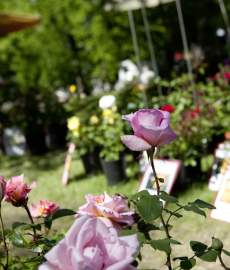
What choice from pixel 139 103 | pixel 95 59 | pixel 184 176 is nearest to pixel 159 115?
pixel 184 176

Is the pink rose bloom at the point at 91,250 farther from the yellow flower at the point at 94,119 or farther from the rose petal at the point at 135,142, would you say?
the yellow flower at the point at 94,119

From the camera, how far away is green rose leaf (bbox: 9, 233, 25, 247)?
0.80 meters

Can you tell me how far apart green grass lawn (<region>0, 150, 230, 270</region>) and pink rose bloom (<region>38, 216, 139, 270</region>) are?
1.29m

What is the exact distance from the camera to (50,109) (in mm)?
5926

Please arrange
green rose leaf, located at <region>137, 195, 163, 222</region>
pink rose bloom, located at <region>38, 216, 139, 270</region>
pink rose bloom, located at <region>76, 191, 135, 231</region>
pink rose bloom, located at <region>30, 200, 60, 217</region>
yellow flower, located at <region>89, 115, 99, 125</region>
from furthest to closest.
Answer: yellow flower, located at <region>89, 115, 99, 125</region>
pink rose bloom, located at <region>30, 200, 60, 217</region>
pink rose bloom, located at <region>76, 191, 135, 231</region>
green rose leaf, located at <region>137, 195, 163, 222</region>
pink rose bloom, located at <region>38, 216, 139, 270</region>

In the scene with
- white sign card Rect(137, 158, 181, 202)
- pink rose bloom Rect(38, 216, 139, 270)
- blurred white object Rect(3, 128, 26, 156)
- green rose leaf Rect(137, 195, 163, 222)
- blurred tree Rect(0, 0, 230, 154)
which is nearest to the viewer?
pink rose bloom Rect(38, 216, 139, 270)

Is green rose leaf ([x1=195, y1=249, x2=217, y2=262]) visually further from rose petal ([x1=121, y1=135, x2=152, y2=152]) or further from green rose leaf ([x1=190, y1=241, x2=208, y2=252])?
rose petal ([x1=121, y1=135, x2=152, y2=152])

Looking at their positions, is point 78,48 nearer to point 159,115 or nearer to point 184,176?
point 184,176

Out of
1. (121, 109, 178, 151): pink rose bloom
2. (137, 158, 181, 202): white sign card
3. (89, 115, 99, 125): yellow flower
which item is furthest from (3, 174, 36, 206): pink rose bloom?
(89, 115, 99, 125): yellow flower

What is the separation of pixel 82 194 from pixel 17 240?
2469mm

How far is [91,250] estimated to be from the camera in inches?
20.9

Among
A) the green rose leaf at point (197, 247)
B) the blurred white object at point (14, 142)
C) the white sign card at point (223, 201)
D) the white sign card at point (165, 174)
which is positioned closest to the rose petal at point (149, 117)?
the green rose leaf at point (197, 247)

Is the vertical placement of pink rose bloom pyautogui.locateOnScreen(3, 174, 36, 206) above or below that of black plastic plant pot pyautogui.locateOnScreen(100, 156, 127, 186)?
above

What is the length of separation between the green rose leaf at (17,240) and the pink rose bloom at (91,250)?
252mm
